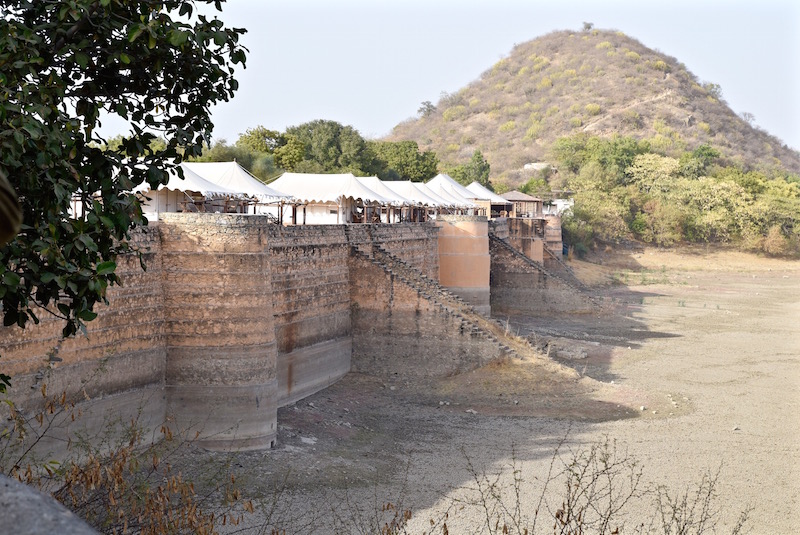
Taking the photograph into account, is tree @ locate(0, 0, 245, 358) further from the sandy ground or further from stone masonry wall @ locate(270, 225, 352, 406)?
stone masonry wall @ locate(270, 225, 352, 406)

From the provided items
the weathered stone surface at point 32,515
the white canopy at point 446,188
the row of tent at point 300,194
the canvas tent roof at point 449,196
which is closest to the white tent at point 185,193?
the row of tent at point 300,194

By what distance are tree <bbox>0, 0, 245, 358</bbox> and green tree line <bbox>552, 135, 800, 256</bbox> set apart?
53.7m

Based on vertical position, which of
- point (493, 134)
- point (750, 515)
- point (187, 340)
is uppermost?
point (493, 134)

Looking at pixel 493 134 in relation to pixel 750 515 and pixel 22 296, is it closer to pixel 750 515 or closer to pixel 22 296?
pixel 750 515

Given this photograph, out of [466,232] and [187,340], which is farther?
[466,232]

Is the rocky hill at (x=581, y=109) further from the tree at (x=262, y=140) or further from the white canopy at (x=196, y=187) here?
the white canopy at (x=196, y=187)

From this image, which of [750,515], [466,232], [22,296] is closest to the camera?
[22,296]

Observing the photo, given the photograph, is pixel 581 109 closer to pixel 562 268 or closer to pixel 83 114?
pixel 562 268

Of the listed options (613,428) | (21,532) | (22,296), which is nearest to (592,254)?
(613,428)

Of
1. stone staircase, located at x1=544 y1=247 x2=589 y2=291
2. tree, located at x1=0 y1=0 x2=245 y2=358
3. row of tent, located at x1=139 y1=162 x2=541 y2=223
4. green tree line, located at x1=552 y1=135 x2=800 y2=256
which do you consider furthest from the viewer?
green tree line, located at x1=552 y1=135 x2=800 y2=256

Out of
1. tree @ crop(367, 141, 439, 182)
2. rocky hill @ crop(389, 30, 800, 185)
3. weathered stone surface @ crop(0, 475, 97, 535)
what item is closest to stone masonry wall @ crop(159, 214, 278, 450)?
weathered stone surface @ crop(0, 475, 97, 535)

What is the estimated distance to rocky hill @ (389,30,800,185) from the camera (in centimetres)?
10425

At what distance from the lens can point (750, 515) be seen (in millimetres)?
15422

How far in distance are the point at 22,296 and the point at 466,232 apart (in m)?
28.7
